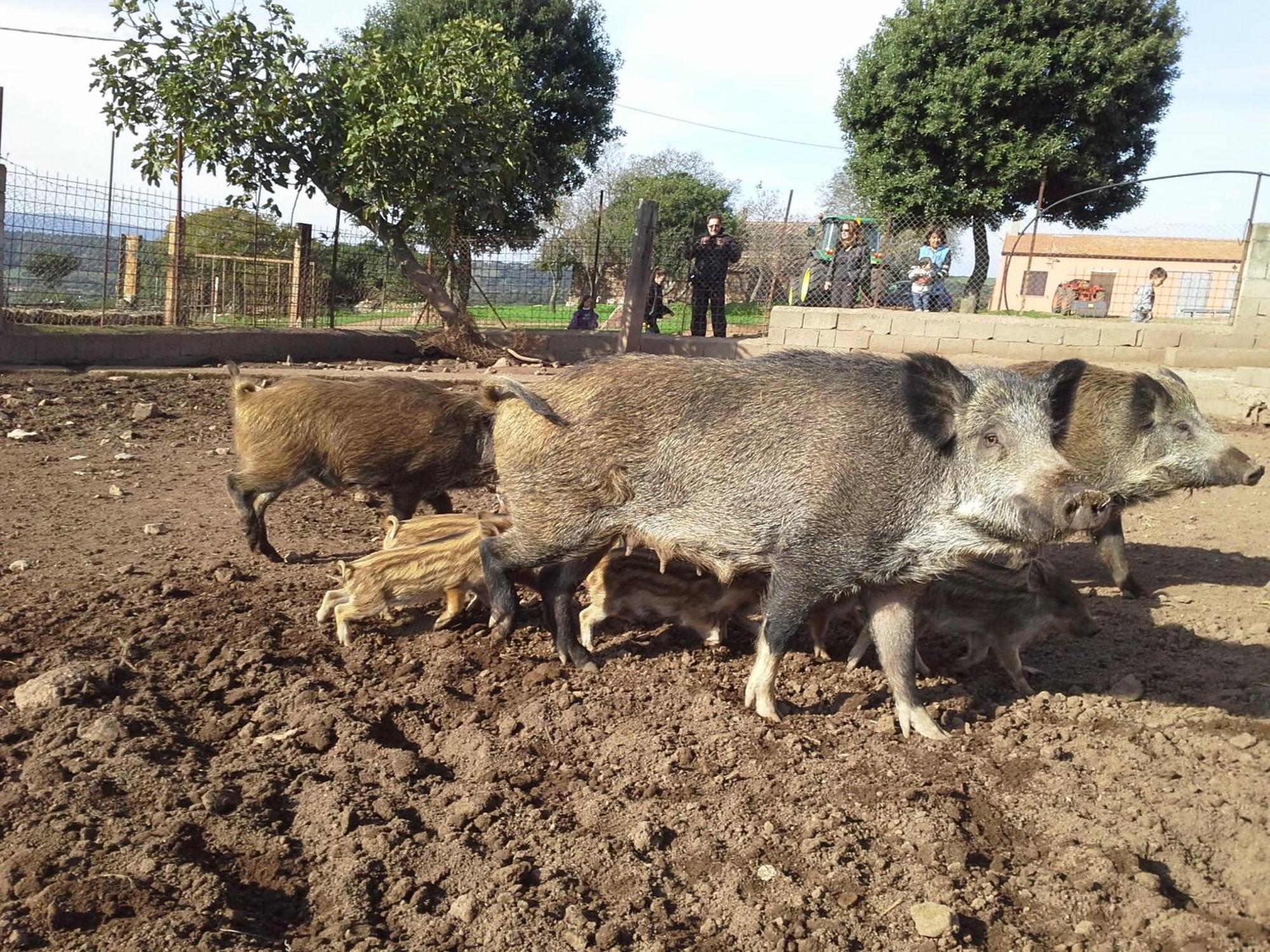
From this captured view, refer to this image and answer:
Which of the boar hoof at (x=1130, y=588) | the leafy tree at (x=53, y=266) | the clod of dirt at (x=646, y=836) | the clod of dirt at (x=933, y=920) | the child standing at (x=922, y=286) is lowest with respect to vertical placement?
the clod of dirt at (x=646, y=836)

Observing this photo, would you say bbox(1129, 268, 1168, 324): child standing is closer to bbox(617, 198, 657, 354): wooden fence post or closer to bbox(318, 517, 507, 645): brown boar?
bbox(617, 198, 657, 354): wooden fence post

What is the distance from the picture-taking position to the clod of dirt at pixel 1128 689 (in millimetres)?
4301

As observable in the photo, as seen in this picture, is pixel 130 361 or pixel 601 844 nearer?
pixel 601 844

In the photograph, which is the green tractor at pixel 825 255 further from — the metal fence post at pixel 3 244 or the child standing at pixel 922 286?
the metal fence post at pixel 3 244

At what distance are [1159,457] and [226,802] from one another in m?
4.69

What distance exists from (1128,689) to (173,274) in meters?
10.7

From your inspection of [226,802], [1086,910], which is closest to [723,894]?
[1086,910]

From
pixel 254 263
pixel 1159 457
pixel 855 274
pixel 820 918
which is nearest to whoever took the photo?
pixel 820 918

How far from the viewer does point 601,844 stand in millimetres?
3029

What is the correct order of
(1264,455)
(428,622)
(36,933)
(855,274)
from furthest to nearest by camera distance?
(855,274) → (1264,455) → (428,622) → (36,933)

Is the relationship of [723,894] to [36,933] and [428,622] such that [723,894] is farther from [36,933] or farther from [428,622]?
[428,622]

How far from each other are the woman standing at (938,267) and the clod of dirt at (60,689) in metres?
11.7

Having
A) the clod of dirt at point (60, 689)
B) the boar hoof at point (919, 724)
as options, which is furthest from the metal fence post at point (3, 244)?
the boar hoof at point (919, 724)

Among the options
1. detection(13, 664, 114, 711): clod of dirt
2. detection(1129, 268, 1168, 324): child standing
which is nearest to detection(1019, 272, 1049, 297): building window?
detection(1129, 268, 1168, 324): child standing
